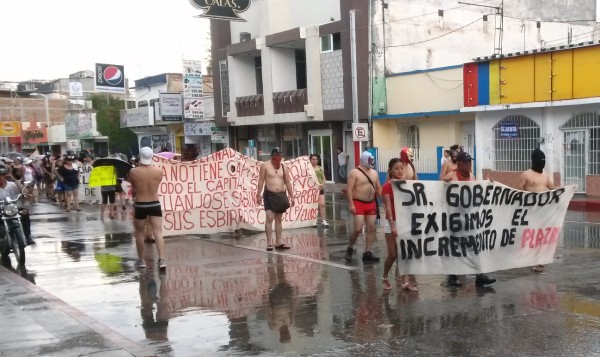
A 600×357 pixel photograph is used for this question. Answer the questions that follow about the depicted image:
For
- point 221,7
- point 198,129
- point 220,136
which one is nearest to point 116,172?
point 221,7

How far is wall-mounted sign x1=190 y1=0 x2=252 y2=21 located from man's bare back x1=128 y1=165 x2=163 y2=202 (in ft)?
47.0

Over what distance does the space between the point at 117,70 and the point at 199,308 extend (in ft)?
145

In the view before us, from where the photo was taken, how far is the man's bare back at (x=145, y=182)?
9523 millimetres

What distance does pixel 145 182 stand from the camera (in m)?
9.52

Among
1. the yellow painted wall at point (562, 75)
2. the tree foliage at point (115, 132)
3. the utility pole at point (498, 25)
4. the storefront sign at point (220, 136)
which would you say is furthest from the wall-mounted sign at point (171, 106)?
the yellow painted wall at point (562, 75)

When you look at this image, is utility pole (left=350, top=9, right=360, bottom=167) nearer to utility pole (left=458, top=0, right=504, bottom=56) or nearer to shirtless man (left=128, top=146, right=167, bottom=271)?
utility pole (left=458, top=0, right=504, bottom=56)

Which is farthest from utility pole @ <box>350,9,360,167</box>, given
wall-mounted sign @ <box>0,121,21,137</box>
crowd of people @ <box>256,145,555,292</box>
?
wall-mounted sign @ <box>0,121,21,137</box>

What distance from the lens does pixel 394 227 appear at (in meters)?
8.05

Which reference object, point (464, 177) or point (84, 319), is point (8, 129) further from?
point (464, 177)

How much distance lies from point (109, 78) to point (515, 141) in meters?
33.8

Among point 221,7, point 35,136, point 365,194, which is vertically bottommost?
point 365,194

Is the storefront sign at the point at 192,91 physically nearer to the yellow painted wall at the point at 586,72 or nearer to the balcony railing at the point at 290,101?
the balcony railing at the point at 290,101

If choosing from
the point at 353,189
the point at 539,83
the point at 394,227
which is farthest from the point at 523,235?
the point at 539,83

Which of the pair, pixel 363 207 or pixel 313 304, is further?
pixel 363 207
